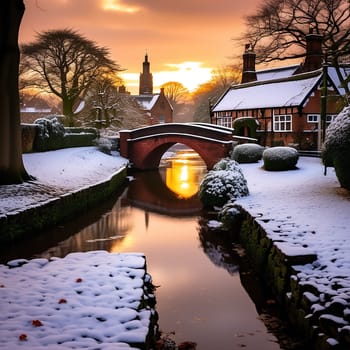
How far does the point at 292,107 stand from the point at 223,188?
1798 centimetres

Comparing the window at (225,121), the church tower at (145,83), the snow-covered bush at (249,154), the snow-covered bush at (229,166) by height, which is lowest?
the snow-covered bush at (229,166)

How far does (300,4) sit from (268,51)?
Result: 4.23m

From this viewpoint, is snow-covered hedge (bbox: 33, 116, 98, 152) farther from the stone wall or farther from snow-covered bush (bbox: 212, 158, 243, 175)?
Answer: the stone wall

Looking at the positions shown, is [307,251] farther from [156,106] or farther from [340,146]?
[156,106]

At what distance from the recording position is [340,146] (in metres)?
11.4

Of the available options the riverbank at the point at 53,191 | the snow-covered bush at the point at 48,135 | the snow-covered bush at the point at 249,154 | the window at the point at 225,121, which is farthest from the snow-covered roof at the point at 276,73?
the snow-covered bush at the point at 48,135

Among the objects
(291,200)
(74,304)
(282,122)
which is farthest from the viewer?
(282,122)

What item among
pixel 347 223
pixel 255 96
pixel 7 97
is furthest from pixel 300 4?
pixel 347 223

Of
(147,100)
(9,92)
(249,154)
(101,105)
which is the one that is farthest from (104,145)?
(147,100)

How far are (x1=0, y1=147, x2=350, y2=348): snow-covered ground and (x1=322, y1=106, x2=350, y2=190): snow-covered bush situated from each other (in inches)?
31.7

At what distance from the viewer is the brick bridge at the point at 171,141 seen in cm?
2812

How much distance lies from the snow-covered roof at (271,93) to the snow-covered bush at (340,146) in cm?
1937

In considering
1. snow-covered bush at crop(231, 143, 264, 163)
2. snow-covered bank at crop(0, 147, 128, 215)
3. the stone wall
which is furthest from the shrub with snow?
the stone wall

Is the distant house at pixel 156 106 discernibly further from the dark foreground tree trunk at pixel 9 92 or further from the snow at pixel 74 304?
the snow at pixel 74 304
